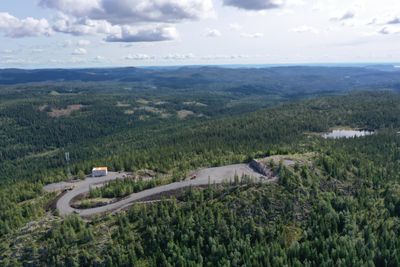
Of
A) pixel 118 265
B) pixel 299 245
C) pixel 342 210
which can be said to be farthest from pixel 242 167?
pixel 118 265

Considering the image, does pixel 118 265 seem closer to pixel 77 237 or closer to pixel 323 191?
pixel 77 237

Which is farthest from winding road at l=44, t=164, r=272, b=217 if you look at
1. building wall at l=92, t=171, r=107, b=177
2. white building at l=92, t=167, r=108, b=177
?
building wall at l=92, t=171, r=107, b=177

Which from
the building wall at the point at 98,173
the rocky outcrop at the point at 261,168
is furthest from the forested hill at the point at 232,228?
the building wall at the point at 98,173

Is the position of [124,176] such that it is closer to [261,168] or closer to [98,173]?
[98,173]

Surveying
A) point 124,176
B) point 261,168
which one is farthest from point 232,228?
point 124,176

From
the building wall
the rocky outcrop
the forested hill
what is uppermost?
the rocky outcrop

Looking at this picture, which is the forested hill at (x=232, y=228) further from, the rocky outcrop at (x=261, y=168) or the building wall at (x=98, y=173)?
the building wall at (x=98, y=173)

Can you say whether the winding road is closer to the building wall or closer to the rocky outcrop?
the rocky outcrop

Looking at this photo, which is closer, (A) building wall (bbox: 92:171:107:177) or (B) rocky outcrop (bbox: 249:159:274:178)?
(B) rocky outcrop (bbox: 249:159:274:178)

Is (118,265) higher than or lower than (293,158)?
lower
